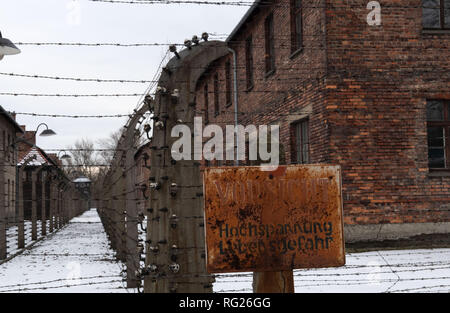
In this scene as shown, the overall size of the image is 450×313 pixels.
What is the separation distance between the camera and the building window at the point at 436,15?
11.6 m

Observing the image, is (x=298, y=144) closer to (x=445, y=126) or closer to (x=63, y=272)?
(x=445, y=126)

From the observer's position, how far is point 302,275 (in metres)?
5.82

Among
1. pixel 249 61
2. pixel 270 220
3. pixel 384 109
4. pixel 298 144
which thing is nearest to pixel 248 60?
pixel 249 61

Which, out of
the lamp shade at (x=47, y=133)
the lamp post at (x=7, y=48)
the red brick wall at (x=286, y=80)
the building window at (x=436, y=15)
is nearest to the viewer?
the lamp post at (x=7, y=48)

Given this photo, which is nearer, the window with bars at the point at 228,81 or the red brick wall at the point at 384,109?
the red brick wall at the point at 384,109

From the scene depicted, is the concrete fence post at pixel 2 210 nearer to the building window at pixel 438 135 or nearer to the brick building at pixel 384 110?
the brick building at pixel 384 110

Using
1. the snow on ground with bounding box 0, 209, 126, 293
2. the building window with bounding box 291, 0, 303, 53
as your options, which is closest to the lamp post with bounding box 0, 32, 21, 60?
the snow on ground with bounding box 0, 209, 126, 293

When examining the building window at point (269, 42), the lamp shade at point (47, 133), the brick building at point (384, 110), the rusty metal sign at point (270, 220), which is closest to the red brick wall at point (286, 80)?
the brick building at point (384, 110)

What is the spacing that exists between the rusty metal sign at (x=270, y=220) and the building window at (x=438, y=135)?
9380 mm

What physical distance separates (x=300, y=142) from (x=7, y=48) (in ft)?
24.8

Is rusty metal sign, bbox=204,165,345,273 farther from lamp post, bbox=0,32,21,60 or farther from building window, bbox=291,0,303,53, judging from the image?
building window, bbox=291,0,303,53

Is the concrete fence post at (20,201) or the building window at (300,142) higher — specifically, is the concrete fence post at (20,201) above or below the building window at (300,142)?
below

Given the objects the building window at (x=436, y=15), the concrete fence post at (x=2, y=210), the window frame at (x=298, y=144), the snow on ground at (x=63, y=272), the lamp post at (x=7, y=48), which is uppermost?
the building window at (x=436, y=15)

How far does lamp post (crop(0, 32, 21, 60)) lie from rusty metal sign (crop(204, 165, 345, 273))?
5.43m
